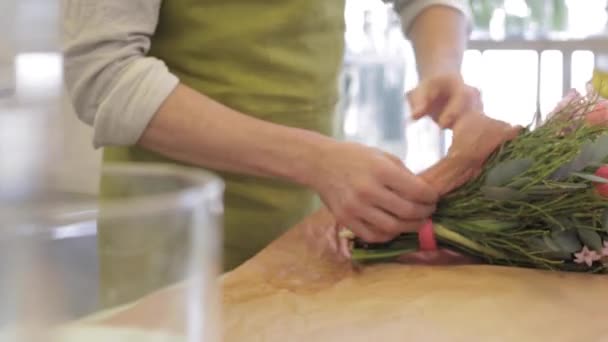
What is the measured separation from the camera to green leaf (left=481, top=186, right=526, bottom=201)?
27.2 inches

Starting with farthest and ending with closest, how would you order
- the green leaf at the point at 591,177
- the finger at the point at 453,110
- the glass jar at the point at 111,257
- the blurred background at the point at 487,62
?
the blurred background at the point at 487,62 < the finger at the point at 453,110 < the green leaf at the point at 591,177 < the glass jar at the point at 111,257

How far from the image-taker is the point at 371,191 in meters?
0.74

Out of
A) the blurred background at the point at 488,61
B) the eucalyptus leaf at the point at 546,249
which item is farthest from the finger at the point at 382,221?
the blurred background at the point at 488,61

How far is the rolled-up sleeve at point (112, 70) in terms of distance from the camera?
2.35 feet

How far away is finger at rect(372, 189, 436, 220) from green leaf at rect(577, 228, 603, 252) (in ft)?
0.41

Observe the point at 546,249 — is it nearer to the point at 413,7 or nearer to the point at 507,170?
the point at 507,170

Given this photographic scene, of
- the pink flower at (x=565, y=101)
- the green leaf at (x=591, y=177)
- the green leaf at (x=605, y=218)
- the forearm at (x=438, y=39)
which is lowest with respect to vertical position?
the green leaf at (x=605, y=218)

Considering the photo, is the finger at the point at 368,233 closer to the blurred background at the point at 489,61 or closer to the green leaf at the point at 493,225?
the green leaf at the point at 493,225

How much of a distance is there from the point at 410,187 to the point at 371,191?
0.03 m

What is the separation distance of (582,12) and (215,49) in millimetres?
1711

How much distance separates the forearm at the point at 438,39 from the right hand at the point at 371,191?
267 mm

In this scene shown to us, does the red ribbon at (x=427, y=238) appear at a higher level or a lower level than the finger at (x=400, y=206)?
lower

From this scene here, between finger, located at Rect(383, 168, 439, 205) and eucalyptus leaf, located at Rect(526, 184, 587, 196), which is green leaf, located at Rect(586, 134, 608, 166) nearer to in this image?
eucalyptus leaf, located at Rect(526, 184, 587, 196)

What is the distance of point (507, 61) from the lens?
2.25 meters
